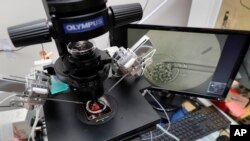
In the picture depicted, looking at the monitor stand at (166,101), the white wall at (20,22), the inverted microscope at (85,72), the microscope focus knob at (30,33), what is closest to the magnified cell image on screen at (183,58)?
the monitor stand at (166,101)

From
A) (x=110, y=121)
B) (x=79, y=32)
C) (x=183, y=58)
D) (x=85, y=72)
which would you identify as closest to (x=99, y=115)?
(x=110, y=121)

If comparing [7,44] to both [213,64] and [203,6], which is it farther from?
[203,6]

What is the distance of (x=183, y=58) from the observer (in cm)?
88

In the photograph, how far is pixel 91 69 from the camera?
49 centimetres

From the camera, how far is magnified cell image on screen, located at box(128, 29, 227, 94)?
81cm

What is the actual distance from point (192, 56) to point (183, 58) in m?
0.04

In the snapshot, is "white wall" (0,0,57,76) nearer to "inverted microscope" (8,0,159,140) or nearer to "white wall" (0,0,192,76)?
"white wall" (0,0,192,76)

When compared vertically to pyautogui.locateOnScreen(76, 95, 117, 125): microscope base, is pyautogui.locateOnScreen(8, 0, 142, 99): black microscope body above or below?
above

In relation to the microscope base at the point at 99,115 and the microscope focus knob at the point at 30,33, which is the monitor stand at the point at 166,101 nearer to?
the microscope base at the point at 99,115

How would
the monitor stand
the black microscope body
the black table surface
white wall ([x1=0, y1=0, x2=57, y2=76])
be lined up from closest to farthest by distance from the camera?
the black microscope body, the black table surface, white wall ([x1=0, y1=0, x2=57, y2=76]), the monitor stand

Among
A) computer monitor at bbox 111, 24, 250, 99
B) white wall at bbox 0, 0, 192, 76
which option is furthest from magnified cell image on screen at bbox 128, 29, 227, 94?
white wall at bbox 0, 0, 192, 76

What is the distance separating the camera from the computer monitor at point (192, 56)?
79 cm

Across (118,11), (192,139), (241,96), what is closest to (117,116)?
(118,11)

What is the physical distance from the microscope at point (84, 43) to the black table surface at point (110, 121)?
0.02 m
